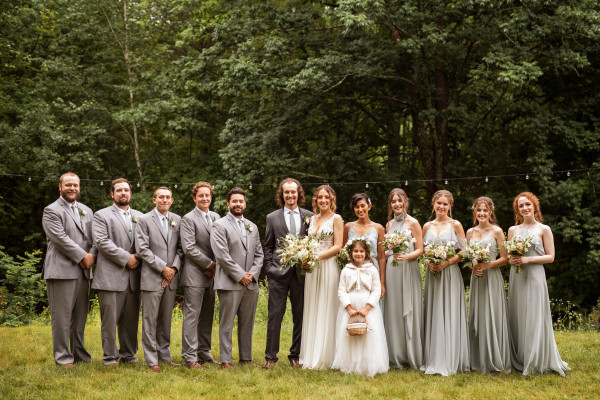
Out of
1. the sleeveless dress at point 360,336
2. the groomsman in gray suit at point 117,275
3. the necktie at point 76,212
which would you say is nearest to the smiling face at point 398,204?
the sleeveless dress at point 360,336

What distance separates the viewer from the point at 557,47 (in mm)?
17609

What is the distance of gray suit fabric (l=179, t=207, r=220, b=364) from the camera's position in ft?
25.0

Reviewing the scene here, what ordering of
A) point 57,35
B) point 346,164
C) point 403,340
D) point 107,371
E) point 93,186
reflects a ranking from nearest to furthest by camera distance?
point 107,371 → point 403,340 → point 346,164 → point 93,186 → point 57,35

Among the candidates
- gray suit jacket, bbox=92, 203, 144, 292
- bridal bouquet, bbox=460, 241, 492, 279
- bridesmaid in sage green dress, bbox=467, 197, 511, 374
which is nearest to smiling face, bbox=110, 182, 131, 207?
gray suit jacket, bbox=92, 203, 144, 292

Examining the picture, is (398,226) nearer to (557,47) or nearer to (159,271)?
(159,271)

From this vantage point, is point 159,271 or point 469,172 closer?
point 159,271

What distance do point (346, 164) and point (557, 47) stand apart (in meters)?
7.16

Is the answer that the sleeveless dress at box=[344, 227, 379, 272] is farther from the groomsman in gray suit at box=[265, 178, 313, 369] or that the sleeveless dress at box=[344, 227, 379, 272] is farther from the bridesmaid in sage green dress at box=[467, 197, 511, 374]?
the bridesmaid in sage green dress at box=[467, 197, 511, 374]

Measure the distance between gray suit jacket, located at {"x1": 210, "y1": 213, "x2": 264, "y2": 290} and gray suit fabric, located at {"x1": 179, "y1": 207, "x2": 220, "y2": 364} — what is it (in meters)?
0.23

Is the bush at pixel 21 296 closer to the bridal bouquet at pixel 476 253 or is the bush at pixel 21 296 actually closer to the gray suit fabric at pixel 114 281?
the gray suit fabric at pixel 114 281

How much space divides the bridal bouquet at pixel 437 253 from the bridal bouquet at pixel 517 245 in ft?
2.14

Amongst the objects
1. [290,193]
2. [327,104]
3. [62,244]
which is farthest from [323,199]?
[327,104]

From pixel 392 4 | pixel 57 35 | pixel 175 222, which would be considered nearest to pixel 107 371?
pixel 175 222

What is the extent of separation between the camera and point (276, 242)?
26.0ft
